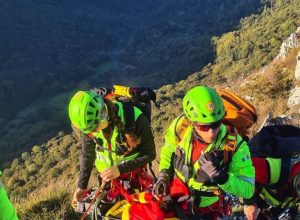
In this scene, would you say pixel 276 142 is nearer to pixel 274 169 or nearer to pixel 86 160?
pixel 274 169

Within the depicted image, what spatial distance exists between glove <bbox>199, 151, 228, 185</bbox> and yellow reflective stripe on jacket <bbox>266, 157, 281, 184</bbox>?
76 cm

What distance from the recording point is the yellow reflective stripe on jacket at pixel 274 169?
15.1ft

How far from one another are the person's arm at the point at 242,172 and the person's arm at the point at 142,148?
1.27 metres

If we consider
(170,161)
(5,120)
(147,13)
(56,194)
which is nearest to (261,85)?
(56,194)

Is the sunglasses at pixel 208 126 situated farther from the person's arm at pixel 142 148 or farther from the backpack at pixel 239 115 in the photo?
the person's arm at pixel 142 148

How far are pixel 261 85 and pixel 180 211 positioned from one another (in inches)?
572

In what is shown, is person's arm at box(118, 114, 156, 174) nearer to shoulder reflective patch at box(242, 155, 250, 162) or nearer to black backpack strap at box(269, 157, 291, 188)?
shoulder reflective patch at box(242, 155, 250, 162)

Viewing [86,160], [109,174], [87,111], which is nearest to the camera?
[87,111]

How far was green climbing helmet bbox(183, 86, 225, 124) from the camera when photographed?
13.6 feet

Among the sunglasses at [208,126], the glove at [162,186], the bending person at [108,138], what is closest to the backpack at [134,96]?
the bending person at [108,138]

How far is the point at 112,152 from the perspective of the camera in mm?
5293

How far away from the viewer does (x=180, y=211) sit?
456 cm

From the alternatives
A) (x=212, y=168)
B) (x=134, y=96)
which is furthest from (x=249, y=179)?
(x=134, y=96)

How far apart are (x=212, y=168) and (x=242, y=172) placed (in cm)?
40
